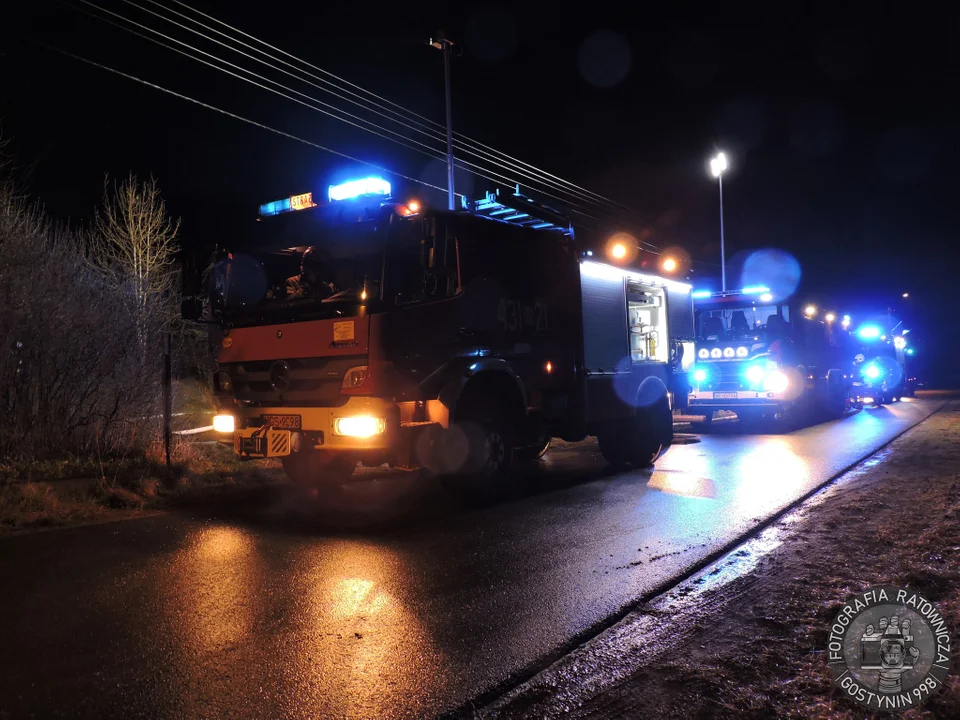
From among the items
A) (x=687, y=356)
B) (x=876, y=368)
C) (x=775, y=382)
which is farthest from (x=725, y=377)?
(x=876, y=368)

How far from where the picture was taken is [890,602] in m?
4.29

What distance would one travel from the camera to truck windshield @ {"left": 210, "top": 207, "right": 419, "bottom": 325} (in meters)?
6.77

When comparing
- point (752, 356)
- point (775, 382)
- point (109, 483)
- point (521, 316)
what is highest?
point (521, 316)

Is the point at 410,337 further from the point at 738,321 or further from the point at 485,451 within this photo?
the point at 738,321

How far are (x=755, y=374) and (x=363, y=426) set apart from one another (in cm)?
1216

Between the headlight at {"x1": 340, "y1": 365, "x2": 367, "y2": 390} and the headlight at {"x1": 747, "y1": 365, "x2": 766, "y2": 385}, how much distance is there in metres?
12.1

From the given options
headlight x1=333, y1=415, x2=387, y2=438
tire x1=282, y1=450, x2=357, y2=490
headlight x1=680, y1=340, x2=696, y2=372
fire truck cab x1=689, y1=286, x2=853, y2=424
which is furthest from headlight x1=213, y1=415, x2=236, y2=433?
fire truck cab x1=689, y1=286, x2=853, y2=424

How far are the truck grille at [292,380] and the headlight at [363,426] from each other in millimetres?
236

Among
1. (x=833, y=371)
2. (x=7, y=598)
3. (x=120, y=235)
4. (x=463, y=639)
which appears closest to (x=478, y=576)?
(x=463, y=639)

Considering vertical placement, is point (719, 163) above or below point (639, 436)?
above

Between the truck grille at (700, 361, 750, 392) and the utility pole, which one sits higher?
the utility pole

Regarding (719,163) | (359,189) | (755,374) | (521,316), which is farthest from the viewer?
(719,163)

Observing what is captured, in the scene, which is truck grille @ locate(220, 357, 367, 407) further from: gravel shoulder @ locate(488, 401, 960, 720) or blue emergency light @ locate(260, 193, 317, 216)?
gravel shoulder @ locate(488, 401, 960, 720)

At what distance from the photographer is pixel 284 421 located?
714 cm
